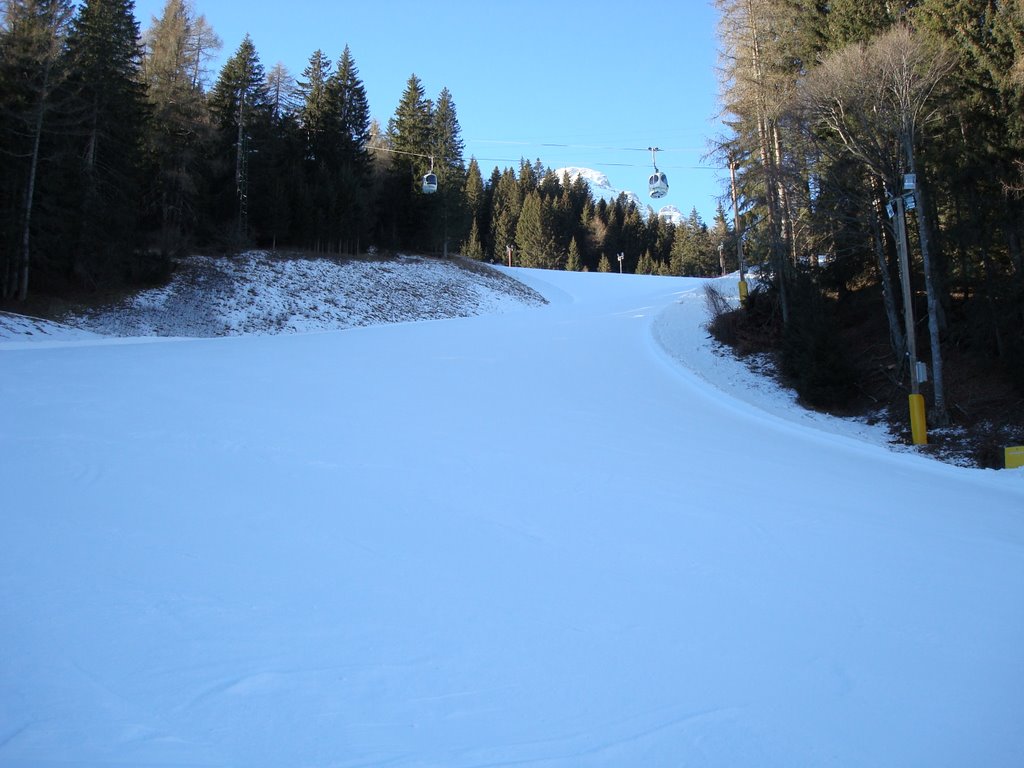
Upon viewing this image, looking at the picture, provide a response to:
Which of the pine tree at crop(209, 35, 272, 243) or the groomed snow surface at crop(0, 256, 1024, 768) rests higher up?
the pine tree at crop(209, 35, 272, 243)

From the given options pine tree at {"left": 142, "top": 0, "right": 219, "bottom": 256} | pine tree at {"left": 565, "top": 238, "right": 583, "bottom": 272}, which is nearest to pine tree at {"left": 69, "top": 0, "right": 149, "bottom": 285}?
pine tree at {"left": 142, "top": 0, "right": 219, "bottom": 256}

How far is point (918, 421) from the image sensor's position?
12539 mm

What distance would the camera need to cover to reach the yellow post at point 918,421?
12.5 m

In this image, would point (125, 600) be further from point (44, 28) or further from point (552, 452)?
point (44, 28)

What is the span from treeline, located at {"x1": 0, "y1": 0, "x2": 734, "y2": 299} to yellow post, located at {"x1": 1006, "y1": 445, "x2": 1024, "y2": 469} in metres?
15.5

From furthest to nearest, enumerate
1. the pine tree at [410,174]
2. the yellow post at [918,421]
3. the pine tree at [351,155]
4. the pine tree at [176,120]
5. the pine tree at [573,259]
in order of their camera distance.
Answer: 1. the pine tree at [573,259]
2. the pine tree at [410,174]
3. the pine tree at [351,155]
4. the pine tree at [176,120]
5. the yellow post at [918,421]

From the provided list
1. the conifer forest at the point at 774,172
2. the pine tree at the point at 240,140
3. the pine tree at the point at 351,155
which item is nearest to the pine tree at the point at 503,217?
the pine tree at the point at 351,155

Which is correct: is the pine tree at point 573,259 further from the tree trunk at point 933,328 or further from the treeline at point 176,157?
the tree trunk at point 933,328

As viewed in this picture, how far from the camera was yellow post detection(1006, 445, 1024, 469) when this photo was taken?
10.1 meters

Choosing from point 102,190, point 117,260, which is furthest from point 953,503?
point 102,190

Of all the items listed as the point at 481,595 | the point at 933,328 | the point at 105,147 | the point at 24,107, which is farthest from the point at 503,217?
the point at 481,595

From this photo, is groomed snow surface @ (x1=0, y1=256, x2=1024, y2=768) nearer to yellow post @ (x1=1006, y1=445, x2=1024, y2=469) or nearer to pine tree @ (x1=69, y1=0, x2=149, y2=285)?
yellow post @ (x1=1006, y1=445, x2=1024, y2=469)

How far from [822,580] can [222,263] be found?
32.7 meters

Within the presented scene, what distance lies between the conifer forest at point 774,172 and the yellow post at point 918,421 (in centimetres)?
136
